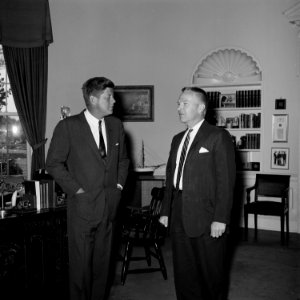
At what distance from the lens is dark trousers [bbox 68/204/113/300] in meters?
2.93

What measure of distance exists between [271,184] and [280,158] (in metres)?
0.46

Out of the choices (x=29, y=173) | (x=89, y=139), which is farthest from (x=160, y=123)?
(x=89, y=139)

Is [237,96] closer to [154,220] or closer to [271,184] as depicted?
[271,184]

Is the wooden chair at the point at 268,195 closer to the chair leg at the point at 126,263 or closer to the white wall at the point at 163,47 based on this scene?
the white wall at the point at 163,47

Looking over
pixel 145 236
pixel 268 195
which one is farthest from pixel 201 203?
pixel 268 195

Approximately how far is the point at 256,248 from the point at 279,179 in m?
1.28

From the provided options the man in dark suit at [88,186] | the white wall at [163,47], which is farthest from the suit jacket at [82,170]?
the white wall at [163,47]

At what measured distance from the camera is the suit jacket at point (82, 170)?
114 inches

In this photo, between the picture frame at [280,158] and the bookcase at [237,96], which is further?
the bookcase at [237,96]

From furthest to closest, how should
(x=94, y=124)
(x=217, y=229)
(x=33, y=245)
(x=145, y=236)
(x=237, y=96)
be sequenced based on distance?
1. (x=237, y=96)
2. (x=145, y=236)
3. (x=33, y=245)
4. (x=94, y=124)
5. (x=217, y=229)

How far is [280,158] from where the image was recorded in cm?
638

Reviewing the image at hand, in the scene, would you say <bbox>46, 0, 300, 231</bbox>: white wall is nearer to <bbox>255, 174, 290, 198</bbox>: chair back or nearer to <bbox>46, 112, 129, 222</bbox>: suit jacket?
<bbox>255, 174, 290, 198</bbox>: chair back

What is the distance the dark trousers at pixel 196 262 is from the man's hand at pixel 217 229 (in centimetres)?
7

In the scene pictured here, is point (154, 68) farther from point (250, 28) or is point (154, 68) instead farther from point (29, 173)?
point (29, 173)
